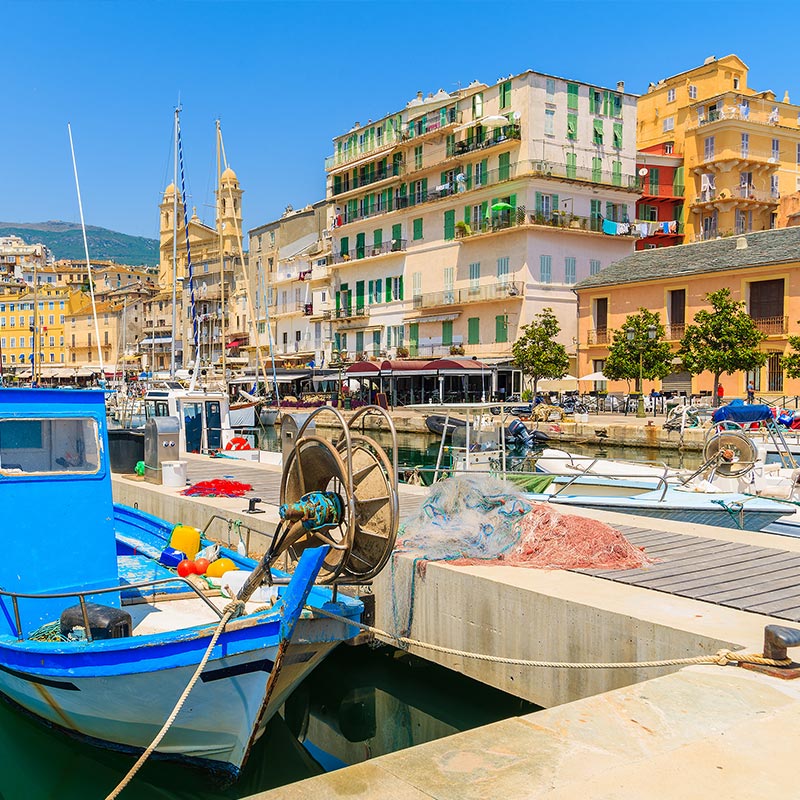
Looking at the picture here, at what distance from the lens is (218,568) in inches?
369

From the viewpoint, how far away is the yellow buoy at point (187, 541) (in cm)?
1039

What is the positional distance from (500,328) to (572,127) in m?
12.4

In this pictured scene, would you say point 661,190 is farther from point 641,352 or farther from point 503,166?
point 641,352

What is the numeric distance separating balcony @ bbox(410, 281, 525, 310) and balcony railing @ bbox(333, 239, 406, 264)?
4148mm

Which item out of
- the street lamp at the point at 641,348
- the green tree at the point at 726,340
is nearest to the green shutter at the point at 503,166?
the street lamp at the point at 641,348

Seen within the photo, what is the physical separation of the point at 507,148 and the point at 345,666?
4322cm

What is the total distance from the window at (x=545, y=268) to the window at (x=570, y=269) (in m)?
1.11

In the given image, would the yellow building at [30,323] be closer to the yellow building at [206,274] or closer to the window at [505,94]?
the yellow building at [206,274]

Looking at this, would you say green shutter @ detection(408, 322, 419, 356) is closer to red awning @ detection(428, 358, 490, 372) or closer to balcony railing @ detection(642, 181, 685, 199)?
red awning @ detection(428, 358, 490, 372)

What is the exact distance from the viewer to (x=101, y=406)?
30.0 ft

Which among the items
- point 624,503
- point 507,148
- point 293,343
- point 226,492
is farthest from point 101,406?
point 293,343

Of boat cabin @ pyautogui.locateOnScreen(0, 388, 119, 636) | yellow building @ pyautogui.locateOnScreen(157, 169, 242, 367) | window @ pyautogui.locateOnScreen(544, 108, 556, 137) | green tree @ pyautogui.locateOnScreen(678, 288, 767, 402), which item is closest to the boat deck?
boat cabin @ pyautogui.locateOnScreen(0, 388, 119, 636)

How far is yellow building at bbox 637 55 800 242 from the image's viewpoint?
55719 millimetres

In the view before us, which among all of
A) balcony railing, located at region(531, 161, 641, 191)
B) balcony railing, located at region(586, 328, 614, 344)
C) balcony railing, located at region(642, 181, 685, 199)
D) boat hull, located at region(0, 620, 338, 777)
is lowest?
boat hull, located at region(0, 620, 338, 777)
